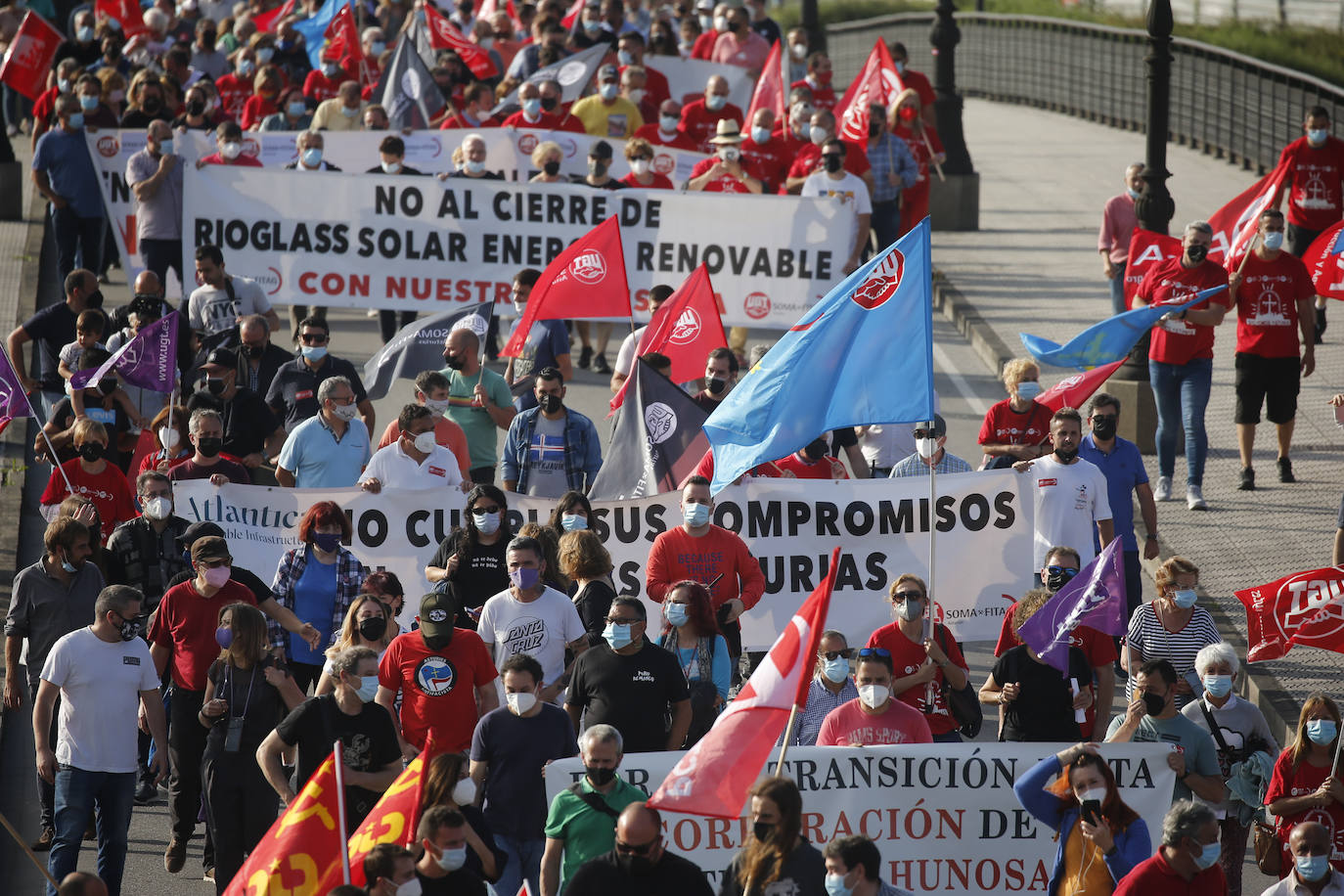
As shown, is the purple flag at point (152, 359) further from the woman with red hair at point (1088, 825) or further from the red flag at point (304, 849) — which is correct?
the woman with red hair at point (1088, 825)

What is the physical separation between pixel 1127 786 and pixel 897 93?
1350 cm

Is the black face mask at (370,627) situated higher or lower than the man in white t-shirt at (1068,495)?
lower

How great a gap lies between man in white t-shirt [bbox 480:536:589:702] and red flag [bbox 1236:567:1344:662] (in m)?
3.23

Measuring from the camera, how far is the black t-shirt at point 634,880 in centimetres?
751

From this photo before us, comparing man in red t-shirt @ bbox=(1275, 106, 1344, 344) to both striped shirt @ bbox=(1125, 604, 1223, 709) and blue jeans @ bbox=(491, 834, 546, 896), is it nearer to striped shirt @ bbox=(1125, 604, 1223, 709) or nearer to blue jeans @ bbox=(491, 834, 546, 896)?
striped shirt @ bbox=(1125, 604, 1223, 709)

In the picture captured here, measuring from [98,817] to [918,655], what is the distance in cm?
393

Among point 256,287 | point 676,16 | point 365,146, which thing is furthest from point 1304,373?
point 676,16

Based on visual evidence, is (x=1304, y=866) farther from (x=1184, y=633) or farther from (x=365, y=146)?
(x=365, y=146)

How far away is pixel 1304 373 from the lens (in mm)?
14914

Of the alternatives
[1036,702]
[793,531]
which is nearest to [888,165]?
[793,531]

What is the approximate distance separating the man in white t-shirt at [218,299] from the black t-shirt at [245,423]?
2.24 m

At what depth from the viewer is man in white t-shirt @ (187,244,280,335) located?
49.5 feet

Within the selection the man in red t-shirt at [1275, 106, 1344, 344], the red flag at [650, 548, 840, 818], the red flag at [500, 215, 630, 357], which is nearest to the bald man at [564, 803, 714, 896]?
the red flag at [650, 548, 840, 818]

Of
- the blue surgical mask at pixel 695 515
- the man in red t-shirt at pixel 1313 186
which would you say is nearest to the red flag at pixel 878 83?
the man in red t-shirt at pixel 1313 186
